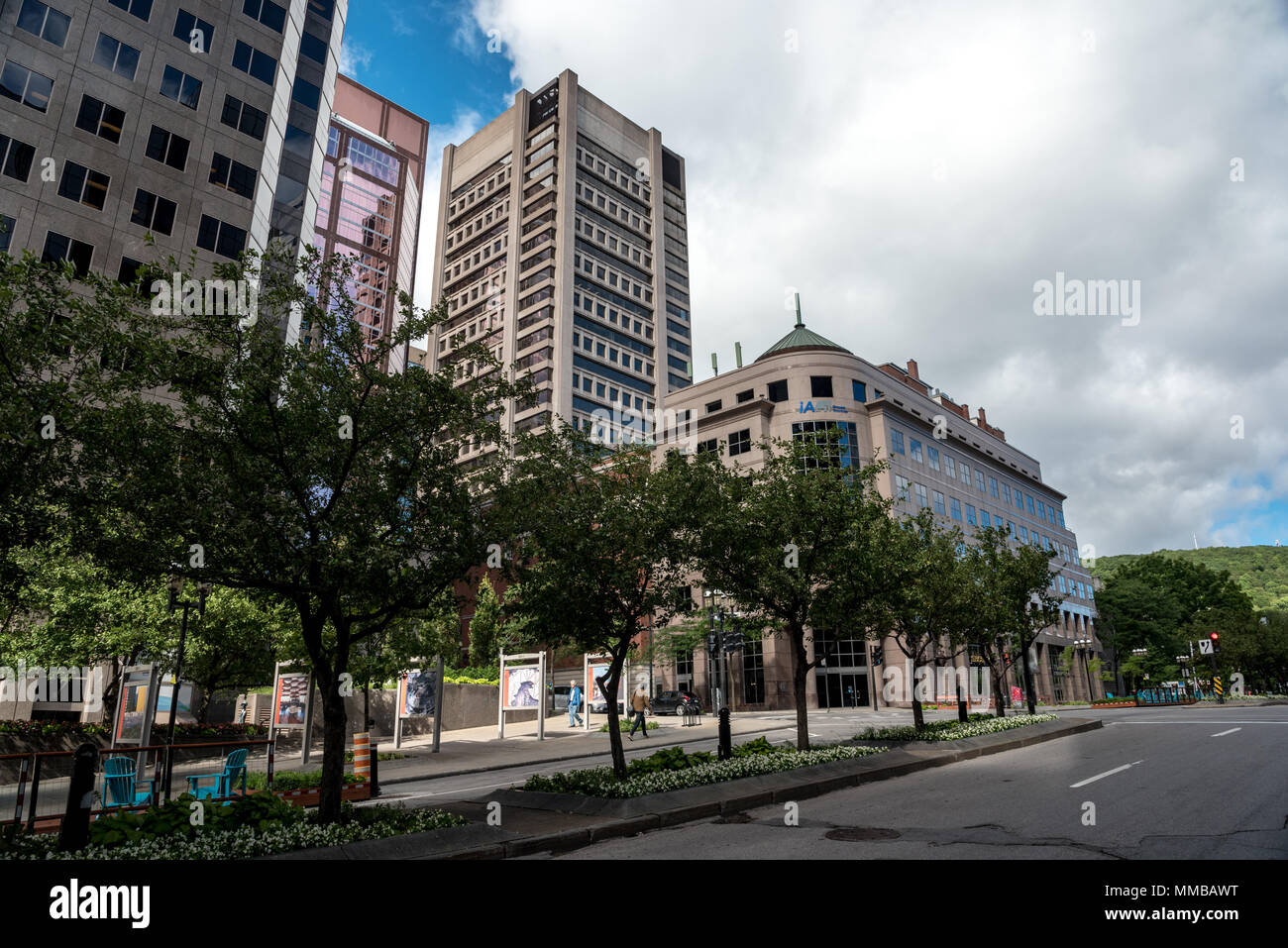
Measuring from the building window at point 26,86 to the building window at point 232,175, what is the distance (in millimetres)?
6975

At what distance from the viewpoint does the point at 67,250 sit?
3359 cm

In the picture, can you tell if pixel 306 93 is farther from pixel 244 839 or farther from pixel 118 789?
pixel 244 839

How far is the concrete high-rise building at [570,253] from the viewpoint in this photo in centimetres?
8956

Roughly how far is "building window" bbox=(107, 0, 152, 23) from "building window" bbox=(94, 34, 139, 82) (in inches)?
78.7

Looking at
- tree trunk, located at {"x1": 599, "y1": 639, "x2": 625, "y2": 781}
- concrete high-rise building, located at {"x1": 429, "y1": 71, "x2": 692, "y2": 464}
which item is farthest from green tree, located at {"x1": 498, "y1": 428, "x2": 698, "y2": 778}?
concrete high-rise building, located at {"x1": 429, "y1": 71, "x2": 692, "y2": 464}

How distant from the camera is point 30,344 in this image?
1001 centimetres

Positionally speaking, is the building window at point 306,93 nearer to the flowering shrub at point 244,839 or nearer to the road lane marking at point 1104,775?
the flowering shrub at point 244,839

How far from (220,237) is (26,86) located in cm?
952

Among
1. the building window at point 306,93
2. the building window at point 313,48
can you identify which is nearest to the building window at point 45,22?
the building window at point 306,93

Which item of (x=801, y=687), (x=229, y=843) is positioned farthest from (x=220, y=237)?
(x=229, y=843)

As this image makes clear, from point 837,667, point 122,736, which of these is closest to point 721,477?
point 122,736

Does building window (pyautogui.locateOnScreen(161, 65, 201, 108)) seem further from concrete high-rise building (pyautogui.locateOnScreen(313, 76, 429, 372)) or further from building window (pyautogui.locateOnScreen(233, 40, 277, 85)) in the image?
concrete high-rise building (pyautogui.locateOnScreen(313, 76, 429, 372))

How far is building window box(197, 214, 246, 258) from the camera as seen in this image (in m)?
37.9
